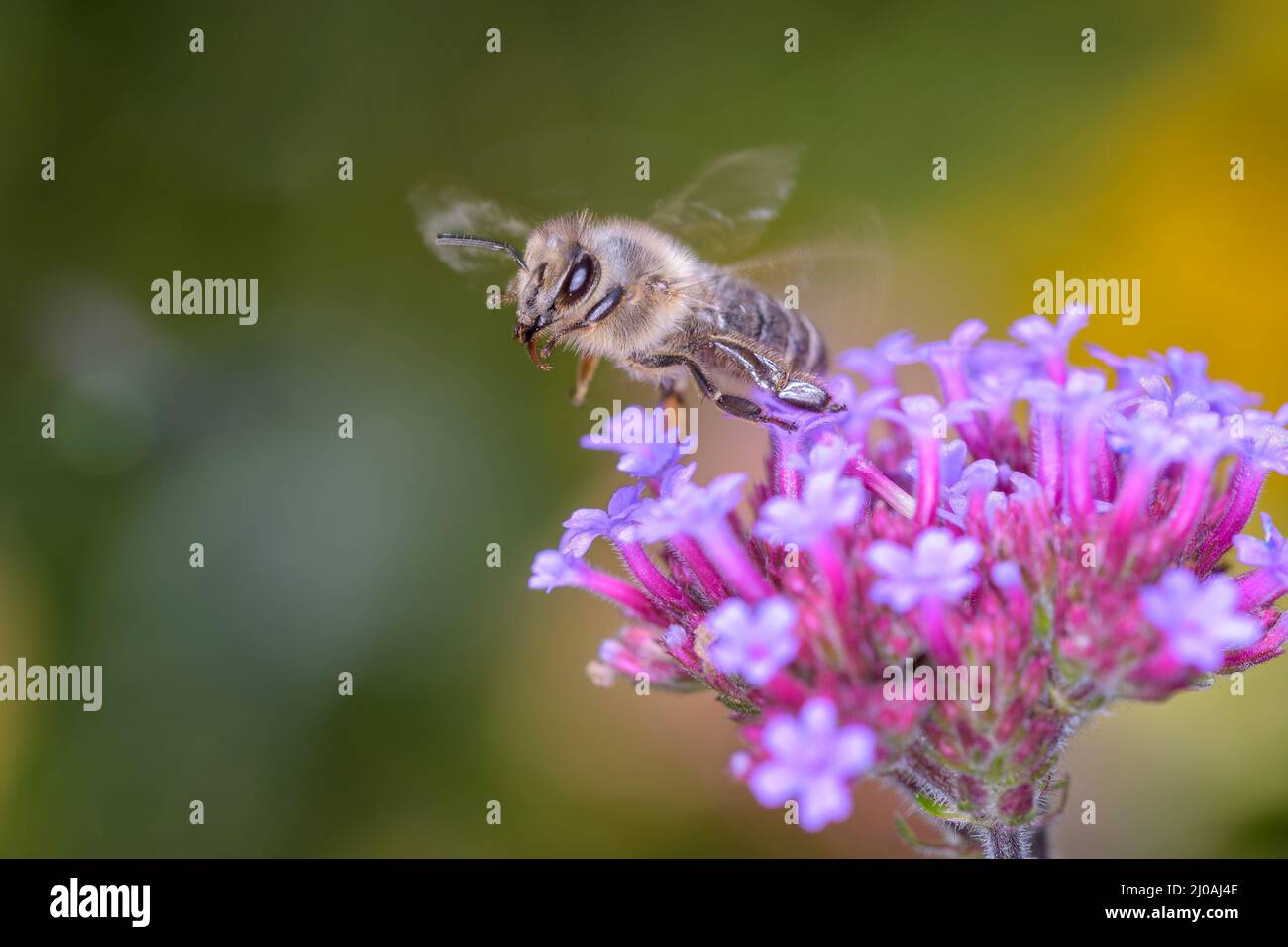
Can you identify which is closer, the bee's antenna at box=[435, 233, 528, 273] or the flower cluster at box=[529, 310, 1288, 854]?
the flower cluster at box=[529, 310, 1288, 854]

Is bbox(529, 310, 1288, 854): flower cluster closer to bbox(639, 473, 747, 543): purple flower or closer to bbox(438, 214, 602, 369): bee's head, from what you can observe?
bbox(639, 473, 747, 543): purple flower

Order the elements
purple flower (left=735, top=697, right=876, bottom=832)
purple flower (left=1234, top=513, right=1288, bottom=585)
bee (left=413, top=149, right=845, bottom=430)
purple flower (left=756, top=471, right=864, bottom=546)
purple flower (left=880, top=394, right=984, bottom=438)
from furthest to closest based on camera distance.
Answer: bee (left=413, top=149, right=845, bottom=430) → purple flower (left=880, top=394, right=984, bottom=438) → purple flower (left=1234, top=513, right=1288, bottom=585) → purple flower (left=756, top=471, right=864, bottom=546) → purple flower (left=735, top=697, right=876, bottom=832)

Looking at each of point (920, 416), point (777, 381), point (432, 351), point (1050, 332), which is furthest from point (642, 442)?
point (432, 351)

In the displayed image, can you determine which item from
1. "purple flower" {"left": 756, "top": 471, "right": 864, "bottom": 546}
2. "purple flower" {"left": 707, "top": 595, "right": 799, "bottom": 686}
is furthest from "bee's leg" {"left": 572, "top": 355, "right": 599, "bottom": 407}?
"purple flower" {"left": 707, "top": 595, "right": 799, "bottom": 686}

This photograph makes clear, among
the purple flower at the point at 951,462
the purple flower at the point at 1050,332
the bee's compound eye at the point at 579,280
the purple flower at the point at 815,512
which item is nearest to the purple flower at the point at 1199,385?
the purple flower at the point at 1050,332

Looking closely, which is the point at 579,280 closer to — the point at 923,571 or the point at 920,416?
the point at 920,416

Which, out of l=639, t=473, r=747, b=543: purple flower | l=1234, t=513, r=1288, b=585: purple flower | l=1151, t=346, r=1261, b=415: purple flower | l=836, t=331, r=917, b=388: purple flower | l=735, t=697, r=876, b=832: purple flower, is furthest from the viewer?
l=836, t=331, r=917, b=388: purple flower
